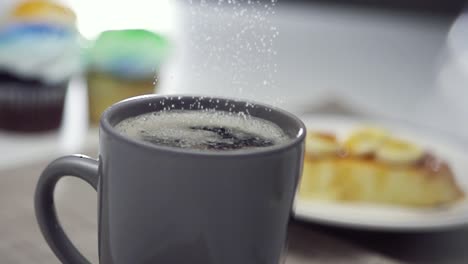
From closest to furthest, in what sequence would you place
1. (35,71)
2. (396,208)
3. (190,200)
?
(190,200), (396,208), (35,71)

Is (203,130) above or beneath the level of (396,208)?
above

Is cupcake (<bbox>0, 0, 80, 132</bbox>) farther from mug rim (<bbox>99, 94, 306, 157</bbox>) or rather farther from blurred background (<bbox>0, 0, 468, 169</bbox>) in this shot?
mug rim (<bbox>99, 94, 306, 157</bbox>)

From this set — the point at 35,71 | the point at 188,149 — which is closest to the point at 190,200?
the point at 188,149

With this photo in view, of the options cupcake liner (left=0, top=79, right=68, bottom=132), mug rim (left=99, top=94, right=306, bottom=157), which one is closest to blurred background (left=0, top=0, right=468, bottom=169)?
cupcake liner (left=0, top=79, right=68, bottom=132)

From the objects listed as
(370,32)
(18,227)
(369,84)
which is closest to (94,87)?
(18,227)

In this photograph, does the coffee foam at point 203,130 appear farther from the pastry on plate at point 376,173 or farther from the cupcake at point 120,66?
the cupcake at point 120,66

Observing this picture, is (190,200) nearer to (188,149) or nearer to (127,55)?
(188,149)
